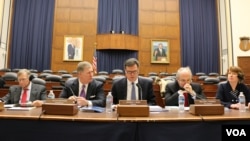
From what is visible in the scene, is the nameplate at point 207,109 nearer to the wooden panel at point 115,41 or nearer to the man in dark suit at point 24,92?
the man in dark suit at point 24,92

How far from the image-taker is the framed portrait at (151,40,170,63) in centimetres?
1223

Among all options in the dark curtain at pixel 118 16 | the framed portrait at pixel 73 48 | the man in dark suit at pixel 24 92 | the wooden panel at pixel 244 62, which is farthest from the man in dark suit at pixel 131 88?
the dark curtain at pixel 118 16

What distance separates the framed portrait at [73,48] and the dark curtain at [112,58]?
1.01m

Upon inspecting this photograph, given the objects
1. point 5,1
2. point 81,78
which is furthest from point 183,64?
point 81,78

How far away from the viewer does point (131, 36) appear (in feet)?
39.5

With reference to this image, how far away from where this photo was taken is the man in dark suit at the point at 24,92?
3.27 metres

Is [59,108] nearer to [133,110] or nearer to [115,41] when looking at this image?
[133,110]

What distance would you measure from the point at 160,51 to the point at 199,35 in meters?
2.32

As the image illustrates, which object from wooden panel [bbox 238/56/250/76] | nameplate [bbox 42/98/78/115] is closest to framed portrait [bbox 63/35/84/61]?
wooden panel [bbox 238/56/250/76]

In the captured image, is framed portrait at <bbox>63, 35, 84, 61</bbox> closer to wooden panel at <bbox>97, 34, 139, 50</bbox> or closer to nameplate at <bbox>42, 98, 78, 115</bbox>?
wooden panel at <bbox>97, 34, 139, 50</bbox>

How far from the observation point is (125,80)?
326 centimetres

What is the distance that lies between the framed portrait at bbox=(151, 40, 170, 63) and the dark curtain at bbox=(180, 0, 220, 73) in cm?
87

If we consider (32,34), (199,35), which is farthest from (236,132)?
(32,34)

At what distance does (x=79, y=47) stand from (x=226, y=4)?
7347 mm
